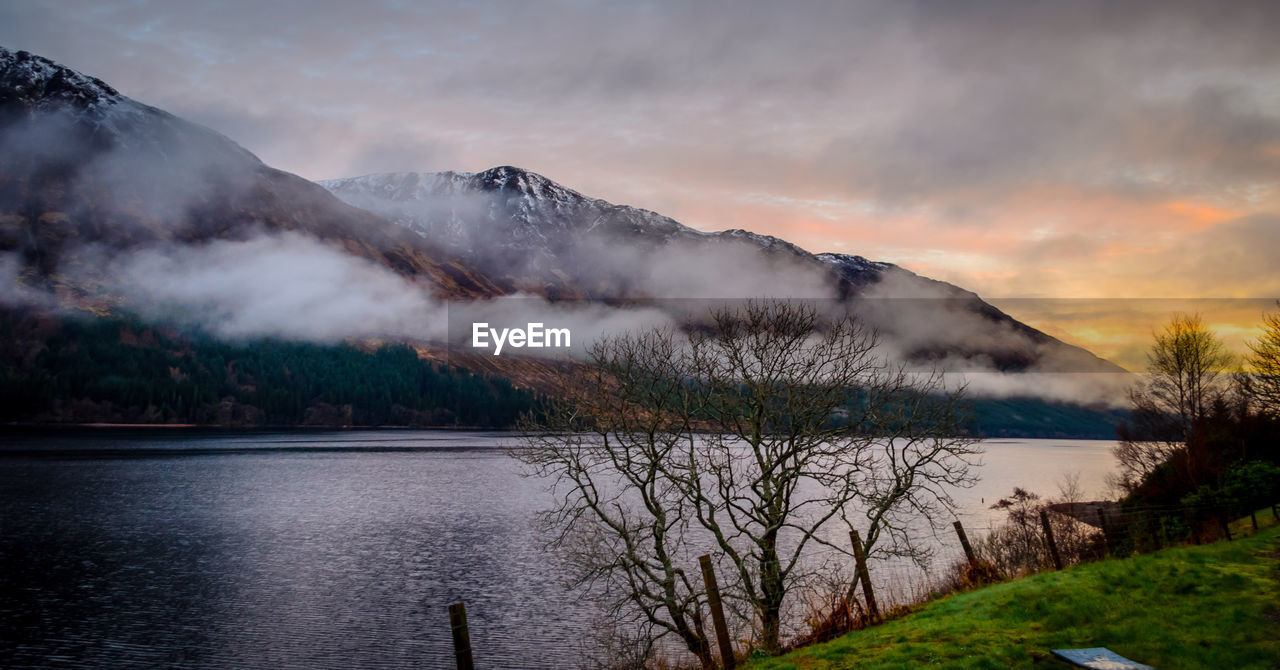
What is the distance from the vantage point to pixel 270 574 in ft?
170

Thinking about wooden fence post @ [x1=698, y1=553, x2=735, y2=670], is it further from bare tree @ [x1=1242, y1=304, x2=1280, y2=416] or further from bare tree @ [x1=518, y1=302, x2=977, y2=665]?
bare tree @ [x1=1242, y1=304, x2=1280, y2=416]

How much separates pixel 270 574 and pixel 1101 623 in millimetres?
53284

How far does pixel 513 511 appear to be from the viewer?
273ft

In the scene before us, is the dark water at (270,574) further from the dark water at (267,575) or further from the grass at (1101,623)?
the grass at (1101,623)

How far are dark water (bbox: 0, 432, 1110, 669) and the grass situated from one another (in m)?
21.3

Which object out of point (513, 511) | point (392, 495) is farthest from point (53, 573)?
point (392, 495)

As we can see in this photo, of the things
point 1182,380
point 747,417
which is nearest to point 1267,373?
point 1182,380

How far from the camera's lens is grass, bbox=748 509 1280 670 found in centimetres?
1270

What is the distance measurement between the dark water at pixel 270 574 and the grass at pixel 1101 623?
21.3m

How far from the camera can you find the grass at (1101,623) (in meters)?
12.7

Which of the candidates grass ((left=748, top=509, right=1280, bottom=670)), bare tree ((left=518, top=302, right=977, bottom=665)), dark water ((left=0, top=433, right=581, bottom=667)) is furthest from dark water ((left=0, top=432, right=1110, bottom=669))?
grass ((left=748, top=509, right=1280, bottom=670))

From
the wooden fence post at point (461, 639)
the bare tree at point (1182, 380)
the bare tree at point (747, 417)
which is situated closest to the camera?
the wooden fence post at point (461, 639)

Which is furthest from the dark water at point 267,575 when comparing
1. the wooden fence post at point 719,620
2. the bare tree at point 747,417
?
the wooden fence post at point 719,620

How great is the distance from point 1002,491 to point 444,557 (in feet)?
302
